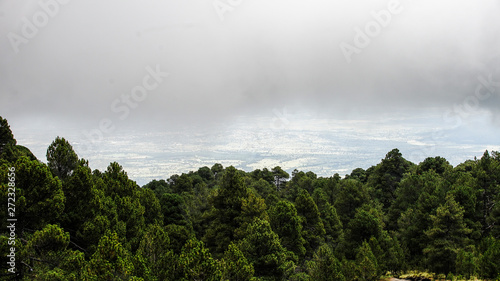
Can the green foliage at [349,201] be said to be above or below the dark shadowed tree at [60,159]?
below

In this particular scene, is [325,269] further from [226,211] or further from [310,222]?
[310,222]

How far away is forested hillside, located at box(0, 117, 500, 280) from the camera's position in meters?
15.4

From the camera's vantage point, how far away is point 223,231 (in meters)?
31.2

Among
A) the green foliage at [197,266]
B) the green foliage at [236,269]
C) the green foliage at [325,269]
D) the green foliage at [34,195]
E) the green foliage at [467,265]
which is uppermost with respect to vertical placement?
the green foliage at [34,195]

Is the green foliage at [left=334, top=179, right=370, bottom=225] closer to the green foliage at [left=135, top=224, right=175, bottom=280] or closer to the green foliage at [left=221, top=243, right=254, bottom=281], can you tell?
the green foliage at [left=221, top=243, right=254, bottom=281]

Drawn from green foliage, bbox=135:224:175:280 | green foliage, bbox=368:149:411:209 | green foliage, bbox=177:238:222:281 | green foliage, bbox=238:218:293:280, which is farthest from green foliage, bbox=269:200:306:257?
green foliage, bbox=368:149:411:209

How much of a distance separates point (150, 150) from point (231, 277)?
171 meters

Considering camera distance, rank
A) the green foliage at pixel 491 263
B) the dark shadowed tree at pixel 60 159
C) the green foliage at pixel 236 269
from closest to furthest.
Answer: the green foliage at pixel 236 269 → the green foliage at pixel 491 263 → the dark shadowed tree at pixel 60 159

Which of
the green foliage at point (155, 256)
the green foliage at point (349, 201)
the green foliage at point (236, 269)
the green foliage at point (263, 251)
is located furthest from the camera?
the green foliage at point (349, 201)

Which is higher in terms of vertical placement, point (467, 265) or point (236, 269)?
point (236, 269)

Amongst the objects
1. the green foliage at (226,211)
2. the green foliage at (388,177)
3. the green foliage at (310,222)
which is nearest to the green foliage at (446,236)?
the green foliage at (310,222)

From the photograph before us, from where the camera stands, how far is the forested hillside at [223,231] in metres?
15.4

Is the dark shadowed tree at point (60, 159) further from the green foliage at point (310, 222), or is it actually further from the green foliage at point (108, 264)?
the green foliage at point (310, 222)

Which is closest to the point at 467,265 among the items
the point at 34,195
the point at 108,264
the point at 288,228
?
the point at 288,228
